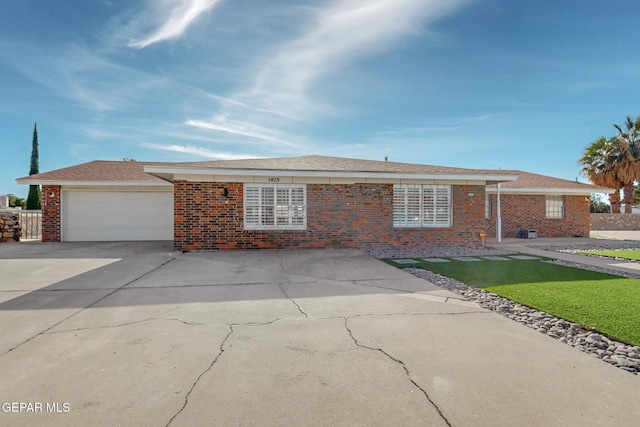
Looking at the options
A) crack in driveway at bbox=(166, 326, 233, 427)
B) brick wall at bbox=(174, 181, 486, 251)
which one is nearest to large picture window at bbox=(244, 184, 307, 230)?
brick wall at bbox=(174, 181, 486, 251)

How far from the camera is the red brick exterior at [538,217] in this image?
1577 centimetres

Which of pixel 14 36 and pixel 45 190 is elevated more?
pixel 14 36

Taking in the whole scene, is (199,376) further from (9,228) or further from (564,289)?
(9,228)

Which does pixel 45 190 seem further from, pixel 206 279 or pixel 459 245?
pixel 459 245

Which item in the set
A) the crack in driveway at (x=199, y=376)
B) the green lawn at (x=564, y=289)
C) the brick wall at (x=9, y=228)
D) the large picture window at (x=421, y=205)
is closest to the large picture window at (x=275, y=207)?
the large picture window at (x=421, y=205)

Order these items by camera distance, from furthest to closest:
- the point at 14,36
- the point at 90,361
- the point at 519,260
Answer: the point at 14,36 < the point at 519,260 < the point at 90,361

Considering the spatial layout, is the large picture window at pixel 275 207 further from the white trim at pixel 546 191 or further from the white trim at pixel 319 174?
the white trim at pixel 546 191

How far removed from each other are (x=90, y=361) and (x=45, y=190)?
46.7 ft

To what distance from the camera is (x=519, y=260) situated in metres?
9.00

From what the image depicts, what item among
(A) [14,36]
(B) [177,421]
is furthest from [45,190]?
(B) [177,421]

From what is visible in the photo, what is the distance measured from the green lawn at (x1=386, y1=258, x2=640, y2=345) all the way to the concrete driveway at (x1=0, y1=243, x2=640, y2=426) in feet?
3.36

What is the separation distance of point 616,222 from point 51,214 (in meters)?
36.4

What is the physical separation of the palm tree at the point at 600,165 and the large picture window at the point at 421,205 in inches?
813

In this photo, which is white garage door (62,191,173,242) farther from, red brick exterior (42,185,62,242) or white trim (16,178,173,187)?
white trim (16,178,173,187)
